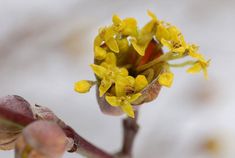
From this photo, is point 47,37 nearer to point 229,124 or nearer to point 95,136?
point 95,136

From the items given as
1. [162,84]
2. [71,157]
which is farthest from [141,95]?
A: [71,157]

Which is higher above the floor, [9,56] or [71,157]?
[9,56]

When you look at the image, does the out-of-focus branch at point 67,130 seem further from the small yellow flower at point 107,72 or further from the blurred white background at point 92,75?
the blurred white background at point 92,75

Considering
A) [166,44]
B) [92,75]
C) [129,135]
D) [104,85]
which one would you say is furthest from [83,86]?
[92,75]

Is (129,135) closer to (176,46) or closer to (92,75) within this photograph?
(176,46)

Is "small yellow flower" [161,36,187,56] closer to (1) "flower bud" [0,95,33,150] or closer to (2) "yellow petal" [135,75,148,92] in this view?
(2) "yellow petal" [135,75,148,92]

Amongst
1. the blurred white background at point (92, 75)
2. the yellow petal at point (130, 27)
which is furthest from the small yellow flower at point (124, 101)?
the blurred white background at point (92, 75)
